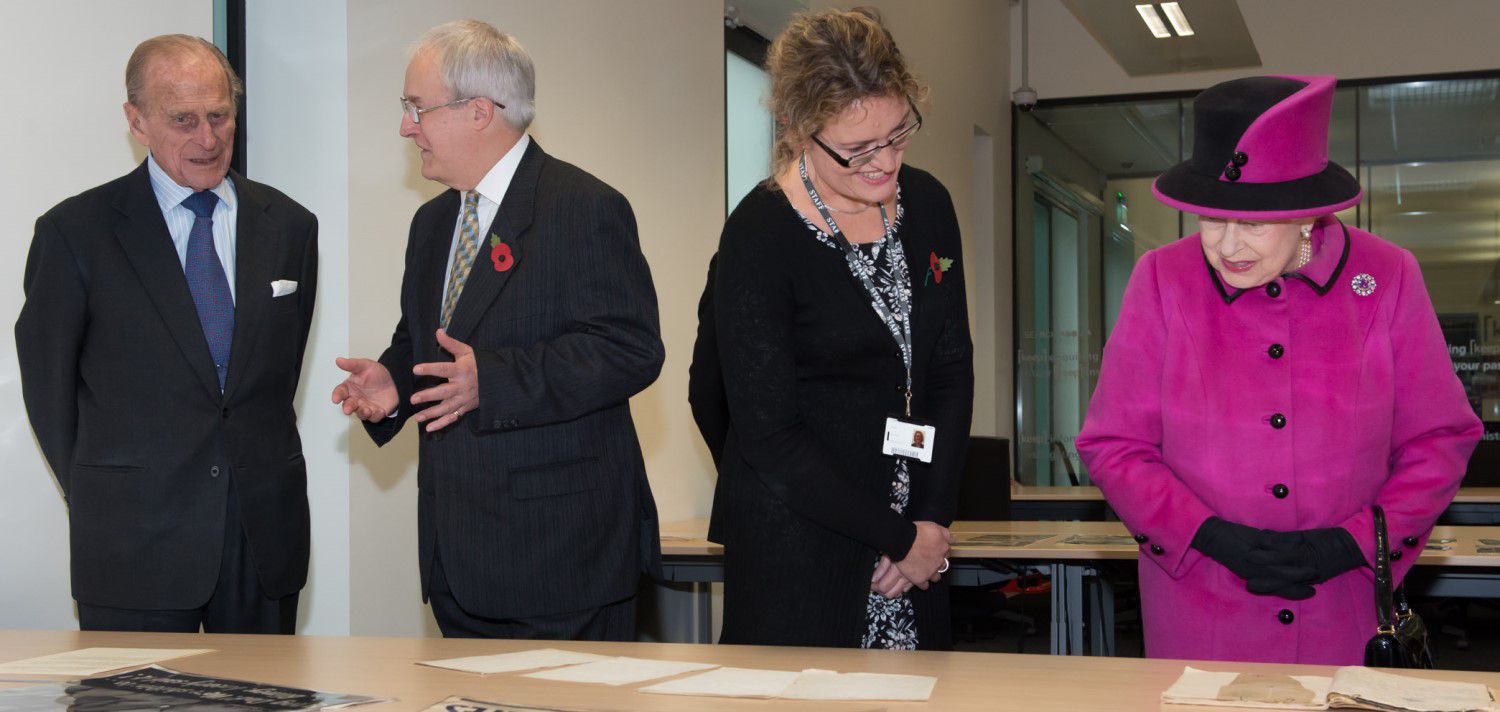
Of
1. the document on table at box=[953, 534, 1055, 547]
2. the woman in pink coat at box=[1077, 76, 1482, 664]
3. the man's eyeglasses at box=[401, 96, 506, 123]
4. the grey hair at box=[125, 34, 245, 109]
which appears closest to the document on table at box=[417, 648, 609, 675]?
the woman in pink coat at box=[1077, 76, 1482, 664]

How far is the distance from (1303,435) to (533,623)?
1.25m

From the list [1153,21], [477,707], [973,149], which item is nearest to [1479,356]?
[973,149]

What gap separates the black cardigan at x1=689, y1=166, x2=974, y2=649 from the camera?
2.28 meters

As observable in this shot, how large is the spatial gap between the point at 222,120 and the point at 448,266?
69 centimetres

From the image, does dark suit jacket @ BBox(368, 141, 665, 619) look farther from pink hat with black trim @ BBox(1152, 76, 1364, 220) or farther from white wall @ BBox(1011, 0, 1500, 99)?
white wall @ BBox(1011, 0, 1500, 99)

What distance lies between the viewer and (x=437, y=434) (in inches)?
94.9

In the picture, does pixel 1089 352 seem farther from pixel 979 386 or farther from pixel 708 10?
pixel 708 10

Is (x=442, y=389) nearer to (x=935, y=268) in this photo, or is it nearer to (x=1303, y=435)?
(x=935, y=268)

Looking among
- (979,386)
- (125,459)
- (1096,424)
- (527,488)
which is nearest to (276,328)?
(125,459)

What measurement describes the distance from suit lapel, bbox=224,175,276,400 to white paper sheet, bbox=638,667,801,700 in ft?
4.41

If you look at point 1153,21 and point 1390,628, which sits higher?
point 1153,21

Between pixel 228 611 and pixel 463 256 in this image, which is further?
pixel 228 611

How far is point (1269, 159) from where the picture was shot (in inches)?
80.1

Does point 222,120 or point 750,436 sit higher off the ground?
point 222,120
